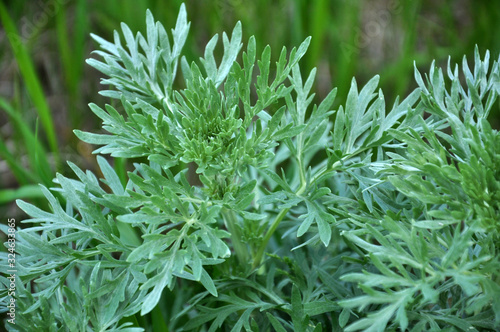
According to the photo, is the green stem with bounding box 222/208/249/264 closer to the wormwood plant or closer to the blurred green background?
the wormwood plant

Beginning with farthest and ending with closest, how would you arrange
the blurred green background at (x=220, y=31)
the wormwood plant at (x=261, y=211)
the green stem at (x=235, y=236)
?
the blurred green background at (x=220, y=31) < the green stem at (x=235, y=236) < the wormwood plant at (x=261, y=211)

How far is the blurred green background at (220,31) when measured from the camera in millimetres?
2004

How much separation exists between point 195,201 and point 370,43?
69.6 inches

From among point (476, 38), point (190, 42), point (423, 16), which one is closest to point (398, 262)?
point (190, 42)

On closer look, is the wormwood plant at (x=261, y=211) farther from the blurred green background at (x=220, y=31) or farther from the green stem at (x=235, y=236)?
the blurred green background at (x=220, y=31)

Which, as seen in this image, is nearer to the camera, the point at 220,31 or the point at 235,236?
the point at 235,236

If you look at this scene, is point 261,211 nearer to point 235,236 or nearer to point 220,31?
point 235,236

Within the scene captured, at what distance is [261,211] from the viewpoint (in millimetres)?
1191

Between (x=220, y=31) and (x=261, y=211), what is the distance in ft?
4.07

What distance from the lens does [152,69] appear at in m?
1.14

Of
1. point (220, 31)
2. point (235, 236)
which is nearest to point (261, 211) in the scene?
point (235, 236)

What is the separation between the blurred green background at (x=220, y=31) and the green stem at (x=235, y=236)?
0.86m

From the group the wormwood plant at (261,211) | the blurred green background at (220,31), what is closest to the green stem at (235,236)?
the wormwood plant at (261,211)

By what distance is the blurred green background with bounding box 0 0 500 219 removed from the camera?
2.00 m
